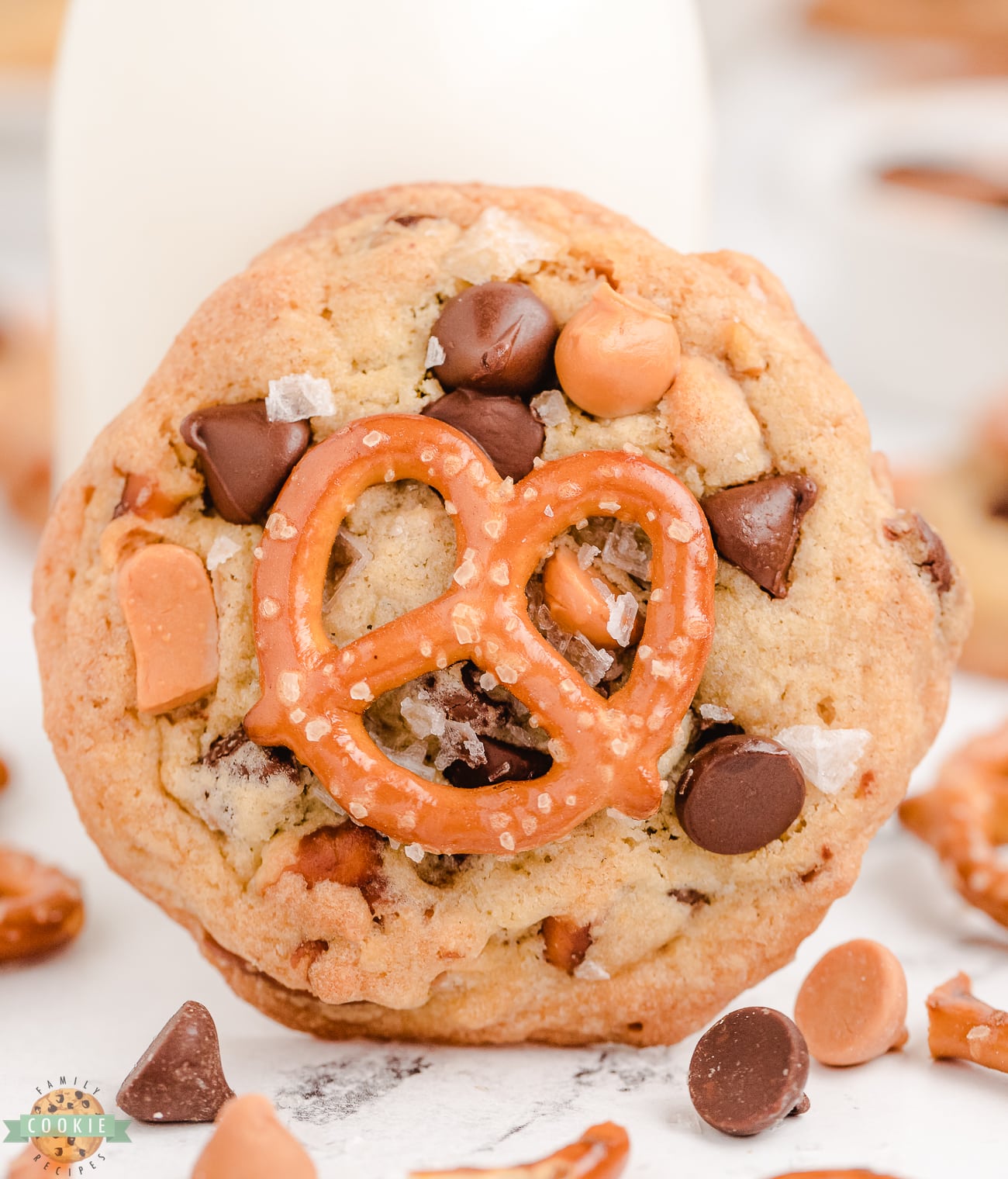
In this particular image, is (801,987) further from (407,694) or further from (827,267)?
(827,267)

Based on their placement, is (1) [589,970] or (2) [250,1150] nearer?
(2) [250,1150]

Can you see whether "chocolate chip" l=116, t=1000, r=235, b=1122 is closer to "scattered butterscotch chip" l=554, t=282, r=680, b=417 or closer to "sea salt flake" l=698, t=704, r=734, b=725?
"sea salt flake" l=698, t=704, r=734, b=725

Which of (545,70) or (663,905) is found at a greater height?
(545,70)

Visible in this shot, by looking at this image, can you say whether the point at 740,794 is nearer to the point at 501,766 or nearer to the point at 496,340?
the point at 501,766

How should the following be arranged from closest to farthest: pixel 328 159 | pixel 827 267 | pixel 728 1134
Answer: pixel 728 1134 → pixel 328 159 → pixel 827 267

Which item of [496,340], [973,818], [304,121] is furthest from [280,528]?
[973,818]

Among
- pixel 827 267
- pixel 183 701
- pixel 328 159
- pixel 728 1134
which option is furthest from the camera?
pixel 827 267

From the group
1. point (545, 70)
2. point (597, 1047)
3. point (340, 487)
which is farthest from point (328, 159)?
point (597, 1047)
